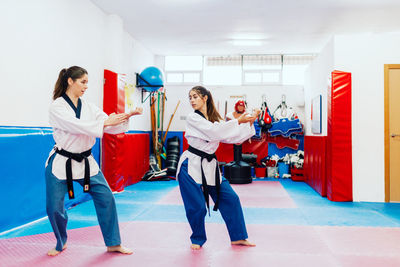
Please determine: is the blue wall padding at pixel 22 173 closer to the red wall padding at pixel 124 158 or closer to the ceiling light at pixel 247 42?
the red wall padding at pixel 124 158

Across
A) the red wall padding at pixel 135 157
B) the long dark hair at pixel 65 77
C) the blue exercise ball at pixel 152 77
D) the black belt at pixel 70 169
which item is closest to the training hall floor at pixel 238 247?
the black belt at pixel 70 169

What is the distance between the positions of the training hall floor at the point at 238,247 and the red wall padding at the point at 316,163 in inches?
21.0

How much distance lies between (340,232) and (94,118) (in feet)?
8.13

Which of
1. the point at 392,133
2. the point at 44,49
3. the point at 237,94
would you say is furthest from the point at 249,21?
the point at 44,49

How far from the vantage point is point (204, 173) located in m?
2.62

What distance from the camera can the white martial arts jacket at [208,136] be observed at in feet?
8.29

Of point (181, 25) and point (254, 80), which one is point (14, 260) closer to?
point (181, 25)

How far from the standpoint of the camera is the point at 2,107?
3.12 m

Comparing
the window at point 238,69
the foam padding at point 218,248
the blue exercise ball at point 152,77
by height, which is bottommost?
the foam padding at point 218,248

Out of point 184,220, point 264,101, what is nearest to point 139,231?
point 184,220

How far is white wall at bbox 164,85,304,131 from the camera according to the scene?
7.88 metres

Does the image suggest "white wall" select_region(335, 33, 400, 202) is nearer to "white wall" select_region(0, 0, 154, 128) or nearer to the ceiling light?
the ceiling light

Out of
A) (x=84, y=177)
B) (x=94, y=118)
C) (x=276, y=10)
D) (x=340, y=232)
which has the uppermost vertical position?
(x=276, y=10)

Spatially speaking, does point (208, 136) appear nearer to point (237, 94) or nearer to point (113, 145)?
point (113, 145)
